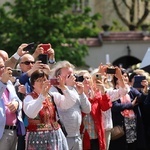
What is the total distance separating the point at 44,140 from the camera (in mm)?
6535

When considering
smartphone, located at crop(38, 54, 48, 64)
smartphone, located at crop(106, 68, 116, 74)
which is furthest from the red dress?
smartphone, located at crop(38, 54, 48, 64)

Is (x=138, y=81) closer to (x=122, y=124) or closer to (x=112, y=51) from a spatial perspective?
(x=122, y=124)

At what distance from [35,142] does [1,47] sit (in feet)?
60.2

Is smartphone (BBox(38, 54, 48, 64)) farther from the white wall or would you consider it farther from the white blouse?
the white wall

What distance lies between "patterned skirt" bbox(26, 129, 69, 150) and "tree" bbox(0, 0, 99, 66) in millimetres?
17174

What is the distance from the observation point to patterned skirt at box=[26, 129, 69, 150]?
6535mm

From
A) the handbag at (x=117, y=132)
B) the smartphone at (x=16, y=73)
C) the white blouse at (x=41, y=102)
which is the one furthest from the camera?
the handbag at (x=117, y=132)

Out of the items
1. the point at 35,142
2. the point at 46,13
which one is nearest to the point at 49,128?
the point at 35,142

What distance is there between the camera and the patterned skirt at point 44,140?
654 centimetres

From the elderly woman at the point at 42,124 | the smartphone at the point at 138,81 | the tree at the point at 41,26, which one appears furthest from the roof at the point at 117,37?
the elderly woman at the point at 42,124

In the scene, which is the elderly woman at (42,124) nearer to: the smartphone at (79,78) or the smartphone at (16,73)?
the smartphone at (16,73)

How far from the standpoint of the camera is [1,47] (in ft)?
80.6

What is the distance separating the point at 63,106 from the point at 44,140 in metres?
0.67

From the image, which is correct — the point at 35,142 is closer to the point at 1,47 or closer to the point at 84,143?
the point at 84,143
